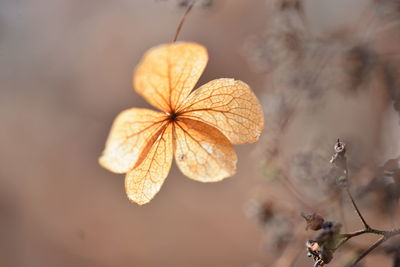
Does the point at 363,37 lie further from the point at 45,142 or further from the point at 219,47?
the point at 45,142

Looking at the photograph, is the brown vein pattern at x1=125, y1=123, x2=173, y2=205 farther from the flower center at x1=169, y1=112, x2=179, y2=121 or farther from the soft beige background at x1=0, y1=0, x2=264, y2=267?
the soft beige background at x1=0, y1=0, x2=264, y2=267

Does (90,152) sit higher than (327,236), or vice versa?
(90,152)

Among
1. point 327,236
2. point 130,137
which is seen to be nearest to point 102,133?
point 130,137

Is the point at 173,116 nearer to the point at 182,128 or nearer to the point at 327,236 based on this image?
the point at 182,128

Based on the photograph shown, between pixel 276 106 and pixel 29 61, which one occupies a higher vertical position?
pixel 29 61

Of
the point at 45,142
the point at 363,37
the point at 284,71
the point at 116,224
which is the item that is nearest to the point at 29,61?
the point at 45,142

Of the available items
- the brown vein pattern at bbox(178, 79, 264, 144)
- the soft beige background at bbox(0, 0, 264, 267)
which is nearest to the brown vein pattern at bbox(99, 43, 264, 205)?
the brown vein pattern at bbox(178, 79, 264, 144)

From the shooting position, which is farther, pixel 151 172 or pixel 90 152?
pixel 90 152
